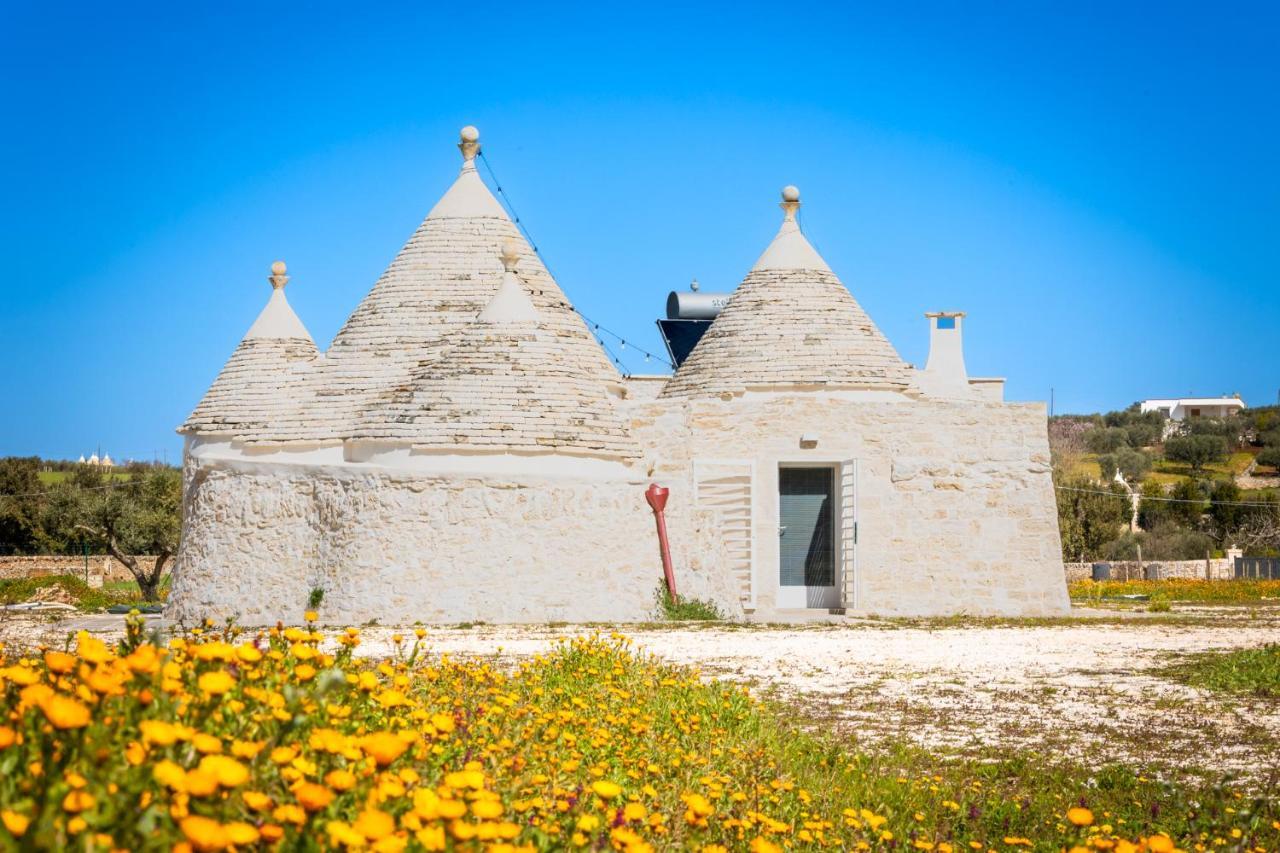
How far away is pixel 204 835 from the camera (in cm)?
224

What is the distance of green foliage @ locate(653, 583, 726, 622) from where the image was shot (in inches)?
716

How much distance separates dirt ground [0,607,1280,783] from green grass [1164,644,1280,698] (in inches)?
9.6

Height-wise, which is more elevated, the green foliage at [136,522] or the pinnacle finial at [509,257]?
the pinnacle finial at [509,257]

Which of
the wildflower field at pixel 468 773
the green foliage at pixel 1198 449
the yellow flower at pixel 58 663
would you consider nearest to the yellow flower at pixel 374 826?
the wildflower field at pixel 468 773

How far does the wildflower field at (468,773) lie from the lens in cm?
263

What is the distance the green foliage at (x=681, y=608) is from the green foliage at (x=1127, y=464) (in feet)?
Answer: 148

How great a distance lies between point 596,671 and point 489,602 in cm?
874

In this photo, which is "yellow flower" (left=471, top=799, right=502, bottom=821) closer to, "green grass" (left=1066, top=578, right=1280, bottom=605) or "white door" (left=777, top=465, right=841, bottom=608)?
"white door" (left=777, top=465, right=841, bottom=608)

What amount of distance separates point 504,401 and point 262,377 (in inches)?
261

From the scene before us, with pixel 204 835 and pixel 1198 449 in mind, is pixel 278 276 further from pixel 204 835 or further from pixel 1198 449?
pixel 1198 449

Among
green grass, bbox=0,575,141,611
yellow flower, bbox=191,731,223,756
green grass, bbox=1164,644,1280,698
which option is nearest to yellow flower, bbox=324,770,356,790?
yellow flower, bbox=191,731,223,756

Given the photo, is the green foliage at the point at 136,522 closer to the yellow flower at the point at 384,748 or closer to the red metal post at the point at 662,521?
the red metal post at the point at 662,521

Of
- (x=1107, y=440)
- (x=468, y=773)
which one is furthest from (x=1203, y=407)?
(x=468, y=773)

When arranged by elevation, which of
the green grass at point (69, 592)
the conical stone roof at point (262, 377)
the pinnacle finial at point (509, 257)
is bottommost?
the green grass at point (69, 592)
